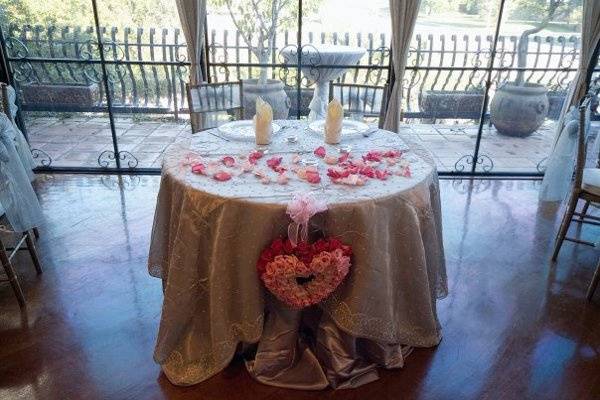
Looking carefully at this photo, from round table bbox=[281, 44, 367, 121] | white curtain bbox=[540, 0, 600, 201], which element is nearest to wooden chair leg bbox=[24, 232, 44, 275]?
round table bbox=[281, 44, 367, 121]

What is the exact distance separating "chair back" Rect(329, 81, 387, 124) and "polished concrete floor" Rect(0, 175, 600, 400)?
3.10 feet

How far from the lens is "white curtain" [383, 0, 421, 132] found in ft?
10.5

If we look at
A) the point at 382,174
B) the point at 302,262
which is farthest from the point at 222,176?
the point at 382,174

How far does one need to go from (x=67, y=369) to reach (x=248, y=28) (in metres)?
2.82

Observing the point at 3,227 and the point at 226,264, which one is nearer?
the point at 226,264

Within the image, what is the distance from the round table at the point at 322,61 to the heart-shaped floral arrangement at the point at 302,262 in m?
2.09

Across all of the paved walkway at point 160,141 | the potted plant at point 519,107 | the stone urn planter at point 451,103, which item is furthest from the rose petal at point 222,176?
the potted plant at point 519,107

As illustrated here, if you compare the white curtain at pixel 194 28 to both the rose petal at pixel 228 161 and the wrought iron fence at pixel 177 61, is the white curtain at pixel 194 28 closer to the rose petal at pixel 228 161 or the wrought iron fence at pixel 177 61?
the wrought iron fence at pixel 177 61

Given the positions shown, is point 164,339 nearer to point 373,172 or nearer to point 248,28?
point 373,172

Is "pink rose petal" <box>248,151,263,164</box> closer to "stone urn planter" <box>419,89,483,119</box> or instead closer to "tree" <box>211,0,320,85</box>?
"tree" <box>211,0,320,85</box>

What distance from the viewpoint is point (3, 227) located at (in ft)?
9.04

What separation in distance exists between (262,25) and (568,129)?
95.0 inches

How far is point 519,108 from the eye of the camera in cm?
453

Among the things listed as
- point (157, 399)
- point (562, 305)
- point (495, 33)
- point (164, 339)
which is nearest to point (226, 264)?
point (164, 339)
